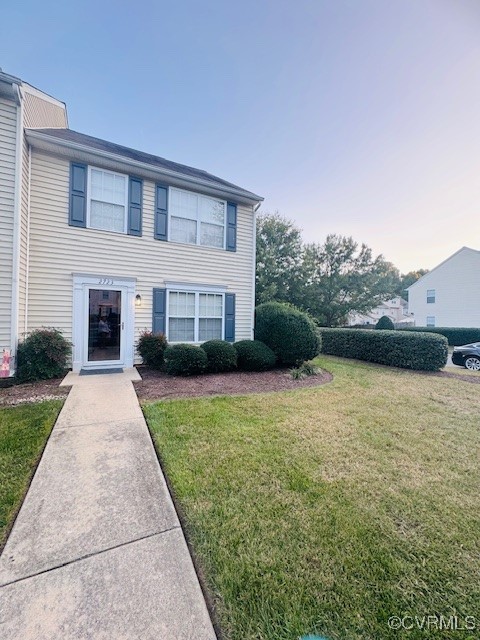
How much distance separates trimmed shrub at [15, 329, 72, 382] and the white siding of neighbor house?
0.70 meters

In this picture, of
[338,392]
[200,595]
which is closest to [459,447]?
[338,392]

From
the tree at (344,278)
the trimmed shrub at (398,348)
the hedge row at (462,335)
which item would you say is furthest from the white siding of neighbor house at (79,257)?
the hedge row at (462,335)

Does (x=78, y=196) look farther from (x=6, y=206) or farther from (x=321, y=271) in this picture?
(x=321, y=271)

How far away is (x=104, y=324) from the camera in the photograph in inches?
302

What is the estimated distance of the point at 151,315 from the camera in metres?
8.09

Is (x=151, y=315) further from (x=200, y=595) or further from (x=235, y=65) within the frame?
(x=235, y=65)

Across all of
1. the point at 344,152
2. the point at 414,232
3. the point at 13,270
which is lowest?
the point at 13,270

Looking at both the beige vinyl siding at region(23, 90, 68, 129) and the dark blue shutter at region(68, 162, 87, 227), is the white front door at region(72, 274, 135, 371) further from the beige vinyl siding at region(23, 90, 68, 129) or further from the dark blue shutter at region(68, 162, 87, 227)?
the beige vinyl siding at region(23, 90, 68, 129)

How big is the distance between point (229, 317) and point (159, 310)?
234 cm

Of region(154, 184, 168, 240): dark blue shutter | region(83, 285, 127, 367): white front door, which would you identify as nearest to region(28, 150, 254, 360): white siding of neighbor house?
region(154, 184, 168, 240): dark blue shutter

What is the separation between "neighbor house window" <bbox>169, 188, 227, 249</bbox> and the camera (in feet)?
27.7

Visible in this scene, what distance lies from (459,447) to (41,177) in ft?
33.6

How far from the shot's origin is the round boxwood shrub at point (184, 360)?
692 cm

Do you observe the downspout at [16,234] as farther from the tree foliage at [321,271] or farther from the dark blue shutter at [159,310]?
the tree foliage at [321,271]
